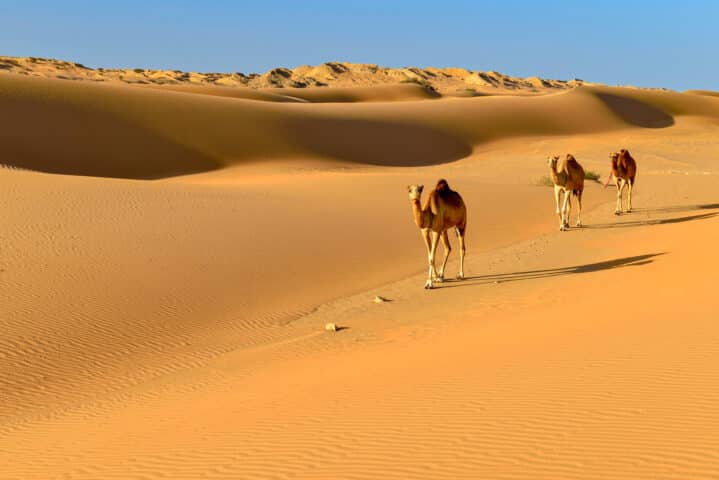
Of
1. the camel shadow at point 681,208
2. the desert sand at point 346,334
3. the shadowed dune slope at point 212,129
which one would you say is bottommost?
the desert sand at point 346,334

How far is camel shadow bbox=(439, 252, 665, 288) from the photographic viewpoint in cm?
1376

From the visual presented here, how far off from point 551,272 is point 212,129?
3253cm

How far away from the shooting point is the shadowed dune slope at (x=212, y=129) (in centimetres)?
3706

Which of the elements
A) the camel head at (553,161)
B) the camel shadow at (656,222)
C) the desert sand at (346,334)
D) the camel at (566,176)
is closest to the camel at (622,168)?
the desert sand at (346,334)

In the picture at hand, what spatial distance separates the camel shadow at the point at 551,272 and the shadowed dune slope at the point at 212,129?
2485 cm

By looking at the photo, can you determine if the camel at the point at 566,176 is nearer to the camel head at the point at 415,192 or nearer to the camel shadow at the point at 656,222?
the camel shadow at the point at 656,222

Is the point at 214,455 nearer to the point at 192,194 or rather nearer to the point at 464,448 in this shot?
the point at 464,448

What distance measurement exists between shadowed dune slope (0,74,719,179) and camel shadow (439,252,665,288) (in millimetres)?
24847

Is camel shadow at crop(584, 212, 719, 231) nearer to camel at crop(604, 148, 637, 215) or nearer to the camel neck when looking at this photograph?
camel at crop(604, 148, 637, 215)

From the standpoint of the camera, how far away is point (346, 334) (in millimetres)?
10969

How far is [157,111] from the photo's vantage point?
44750 mm

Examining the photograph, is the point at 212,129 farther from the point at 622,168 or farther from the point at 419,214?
the point at 419,214

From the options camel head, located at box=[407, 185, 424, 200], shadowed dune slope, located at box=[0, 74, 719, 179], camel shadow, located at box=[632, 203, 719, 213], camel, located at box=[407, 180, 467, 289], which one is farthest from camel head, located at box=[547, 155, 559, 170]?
shadowed dune slope, located at box=[0, 74, 719, 179]

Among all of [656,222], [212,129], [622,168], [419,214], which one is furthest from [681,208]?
[212,129]
